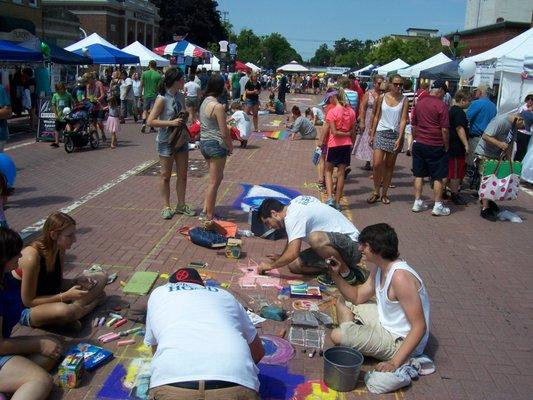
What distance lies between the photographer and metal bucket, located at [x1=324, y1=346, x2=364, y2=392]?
3430 millimetres

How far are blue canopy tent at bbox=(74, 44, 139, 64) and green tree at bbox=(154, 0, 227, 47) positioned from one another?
167 feet

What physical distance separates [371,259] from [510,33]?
149 feet

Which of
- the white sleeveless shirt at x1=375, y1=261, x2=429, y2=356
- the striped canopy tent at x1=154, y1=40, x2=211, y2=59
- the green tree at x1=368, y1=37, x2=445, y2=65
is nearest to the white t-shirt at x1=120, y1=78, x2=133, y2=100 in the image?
the striped canopy tent at x1=154, y1=40, x2=211, y2=59

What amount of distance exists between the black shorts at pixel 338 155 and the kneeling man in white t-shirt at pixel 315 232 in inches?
111

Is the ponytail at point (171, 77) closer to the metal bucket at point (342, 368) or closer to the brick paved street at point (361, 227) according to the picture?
the brick paved street at point (361, 227)

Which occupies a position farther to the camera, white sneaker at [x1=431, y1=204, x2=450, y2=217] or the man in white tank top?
white sneaker at [x1=431, y1=204, x2=450, y2=217]

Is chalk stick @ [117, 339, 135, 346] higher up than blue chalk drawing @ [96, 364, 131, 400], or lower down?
higher up

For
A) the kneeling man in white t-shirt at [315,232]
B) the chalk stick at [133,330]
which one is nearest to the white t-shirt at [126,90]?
the kneeling man in white t-shirt at [315,232]

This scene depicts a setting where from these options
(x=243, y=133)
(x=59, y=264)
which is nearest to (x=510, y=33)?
(x=243, y=133)

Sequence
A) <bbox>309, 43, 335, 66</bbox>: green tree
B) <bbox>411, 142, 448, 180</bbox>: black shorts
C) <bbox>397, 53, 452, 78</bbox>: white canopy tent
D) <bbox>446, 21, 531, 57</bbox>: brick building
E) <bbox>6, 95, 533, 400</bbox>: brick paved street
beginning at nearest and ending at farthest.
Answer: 1. <bbox>6, 95, 533, 400</bbox>: brick paved street
2. <bbox>411, 142, 448, 180</bbox>: black shorts
3. <bbox>397, 53, 452, 78</bbox>: white canopy tent
4. <bbox>446, 21, 531, 57</bbox>: brick building
5. <bbox>309, 43, 335, 66</bbox>: green tree

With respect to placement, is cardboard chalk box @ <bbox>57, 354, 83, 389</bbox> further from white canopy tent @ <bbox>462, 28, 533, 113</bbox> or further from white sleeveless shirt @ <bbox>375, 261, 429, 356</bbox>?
white canopy tent @ <bbox>462, 28, 533, 113</bbox>

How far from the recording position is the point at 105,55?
18.3m

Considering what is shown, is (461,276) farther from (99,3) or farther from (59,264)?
(99,3)

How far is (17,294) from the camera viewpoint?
11.5 ft
